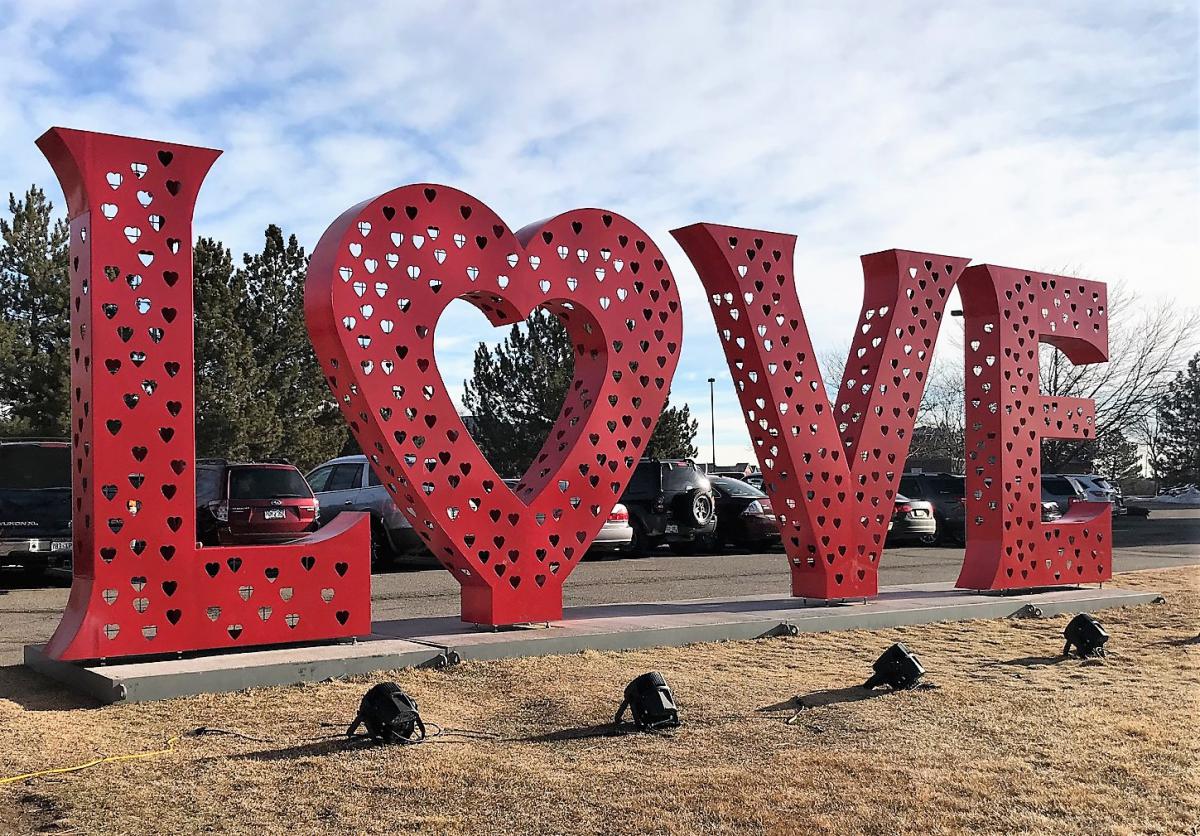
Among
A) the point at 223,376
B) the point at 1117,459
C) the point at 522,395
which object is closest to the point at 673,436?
the point at 522,395

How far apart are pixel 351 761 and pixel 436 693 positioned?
1737mm

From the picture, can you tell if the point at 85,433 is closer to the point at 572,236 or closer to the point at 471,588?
the point at 471,588

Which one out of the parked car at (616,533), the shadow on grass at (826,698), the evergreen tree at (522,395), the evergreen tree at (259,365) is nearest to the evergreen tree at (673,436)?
the evergreen tree at (522,395)

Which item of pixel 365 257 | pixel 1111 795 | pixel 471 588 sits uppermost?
pixel 365 257

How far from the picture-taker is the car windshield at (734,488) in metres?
20.9

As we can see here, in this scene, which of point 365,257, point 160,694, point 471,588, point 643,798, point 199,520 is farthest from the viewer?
point 199,520

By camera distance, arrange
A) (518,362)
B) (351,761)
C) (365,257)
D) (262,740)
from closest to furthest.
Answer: (351,761) < (262,740) < (365,257) < (518,362)

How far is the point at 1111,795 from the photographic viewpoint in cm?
530

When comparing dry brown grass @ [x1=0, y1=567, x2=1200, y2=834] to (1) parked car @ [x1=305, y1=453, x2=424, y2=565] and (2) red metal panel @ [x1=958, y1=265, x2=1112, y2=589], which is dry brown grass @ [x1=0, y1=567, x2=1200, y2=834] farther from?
(1) parked car @ [x1=305, y1=453, x2=424, y2=565]

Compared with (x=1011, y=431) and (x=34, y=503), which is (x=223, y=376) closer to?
(x=34, y=503)

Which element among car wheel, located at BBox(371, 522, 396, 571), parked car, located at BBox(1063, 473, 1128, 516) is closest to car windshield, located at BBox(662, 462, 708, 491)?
car wheel, located at BBox(371, 522, 396, 571)

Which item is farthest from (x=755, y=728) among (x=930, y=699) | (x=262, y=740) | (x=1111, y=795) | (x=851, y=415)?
(x=851, y=415)

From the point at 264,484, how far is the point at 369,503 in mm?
2354

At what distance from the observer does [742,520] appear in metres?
20.5
